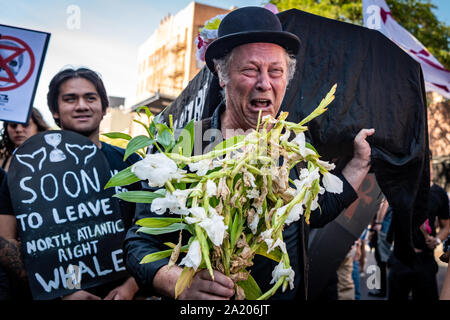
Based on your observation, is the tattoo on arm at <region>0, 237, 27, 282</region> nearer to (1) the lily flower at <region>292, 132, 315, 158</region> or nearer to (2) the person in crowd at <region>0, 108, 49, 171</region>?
(2) the person in crowd at <region>0, 108, 49, 171</region>

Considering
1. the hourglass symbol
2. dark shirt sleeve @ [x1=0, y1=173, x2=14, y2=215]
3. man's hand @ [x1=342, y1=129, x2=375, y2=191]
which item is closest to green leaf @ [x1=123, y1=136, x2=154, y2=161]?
the hourglass symbol

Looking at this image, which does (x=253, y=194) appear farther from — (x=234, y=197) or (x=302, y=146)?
(x=302, y=146)

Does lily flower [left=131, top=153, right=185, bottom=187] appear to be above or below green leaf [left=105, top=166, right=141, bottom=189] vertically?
above

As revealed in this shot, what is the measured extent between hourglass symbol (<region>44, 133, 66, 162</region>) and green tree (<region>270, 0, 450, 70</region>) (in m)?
9.06

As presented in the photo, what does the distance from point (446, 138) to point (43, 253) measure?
13476mm

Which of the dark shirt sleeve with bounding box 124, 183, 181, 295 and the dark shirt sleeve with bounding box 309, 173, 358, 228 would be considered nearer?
→ the dark shirt sleeve with bounding box 124, 183, 181, 295

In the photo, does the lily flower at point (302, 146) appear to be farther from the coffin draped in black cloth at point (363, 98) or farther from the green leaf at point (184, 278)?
the coffin draped in black cloth at point (363, 98)

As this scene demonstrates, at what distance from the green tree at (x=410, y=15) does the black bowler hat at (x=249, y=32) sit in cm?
880

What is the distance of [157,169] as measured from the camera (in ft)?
2.92

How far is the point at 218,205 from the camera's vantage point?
2.99 feet

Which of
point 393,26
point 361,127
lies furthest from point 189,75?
point 361,127

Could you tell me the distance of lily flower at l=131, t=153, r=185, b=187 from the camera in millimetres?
890

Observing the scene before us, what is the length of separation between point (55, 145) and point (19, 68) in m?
0.88

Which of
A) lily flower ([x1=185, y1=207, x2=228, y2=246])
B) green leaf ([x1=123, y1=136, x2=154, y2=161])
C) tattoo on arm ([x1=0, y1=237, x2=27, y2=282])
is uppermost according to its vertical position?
green leaf ([x1=123, y1=136, x2=154, y2=161])
